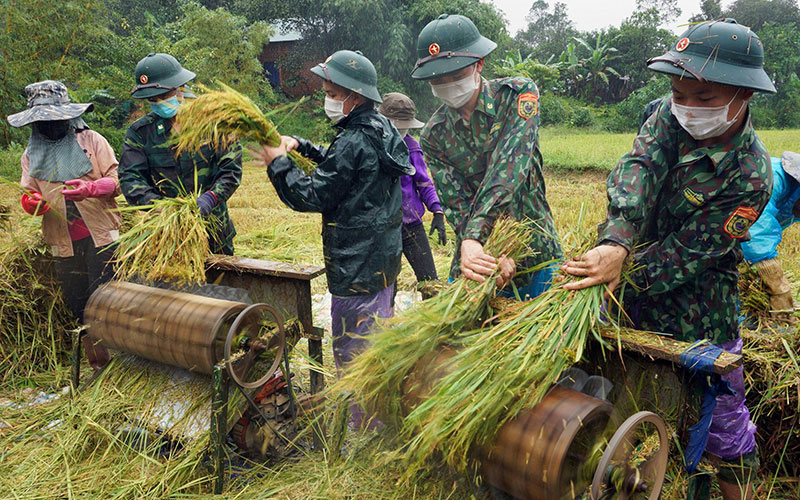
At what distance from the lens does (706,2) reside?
126 ft

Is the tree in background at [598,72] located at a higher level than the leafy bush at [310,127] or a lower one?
higher

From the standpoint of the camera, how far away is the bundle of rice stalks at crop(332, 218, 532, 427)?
1.97 metres

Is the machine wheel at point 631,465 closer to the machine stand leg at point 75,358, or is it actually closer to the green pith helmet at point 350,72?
the green pith helmet at point 350,72

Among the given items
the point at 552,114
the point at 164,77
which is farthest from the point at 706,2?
the point at 164,77

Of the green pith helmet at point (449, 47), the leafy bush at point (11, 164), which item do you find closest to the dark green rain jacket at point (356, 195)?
the green pith helmet at point (449, 47)

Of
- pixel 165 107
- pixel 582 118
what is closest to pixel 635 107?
pixel 582 118

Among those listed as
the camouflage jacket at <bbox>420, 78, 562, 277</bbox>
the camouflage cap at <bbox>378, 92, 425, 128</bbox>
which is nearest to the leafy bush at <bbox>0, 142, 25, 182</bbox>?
the camouflage cap at <bbox>378, 92, 425, 128</bbox>

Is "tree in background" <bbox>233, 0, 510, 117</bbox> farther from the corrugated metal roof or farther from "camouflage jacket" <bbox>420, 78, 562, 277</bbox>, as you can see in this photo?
"camouflage jacket" <bbox>420, 78, 562, 277</bbox>

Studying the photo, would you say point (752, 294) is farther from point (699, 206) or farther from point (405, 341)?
point (405, 341)

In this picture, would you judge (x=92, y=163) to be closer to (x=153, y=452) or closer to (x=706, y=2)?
(x=153, y=452)

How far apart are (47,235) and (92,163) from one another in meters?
0.62

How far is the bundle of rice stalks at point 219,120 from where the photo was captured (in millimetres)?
2529

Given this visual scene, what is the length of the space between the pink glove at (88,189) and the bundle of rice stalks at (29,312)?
0.48 meters

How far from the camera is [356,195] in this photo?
3.06 metres
